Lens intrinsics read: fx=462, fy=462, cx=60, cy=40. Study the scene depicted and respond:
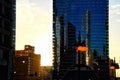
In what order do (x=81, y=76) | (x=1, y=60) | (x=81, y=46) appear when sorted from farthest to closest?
(x=1, y=60) < (x=81, y=76) < (x=81, y=46)

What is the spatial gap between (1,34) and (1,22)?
165cm

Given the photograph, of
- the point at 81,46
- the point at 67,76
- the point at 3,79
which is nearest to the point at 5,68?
the point at 3,79

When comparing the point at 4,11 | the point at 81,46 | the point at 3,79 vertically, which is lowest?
the point at 3,79

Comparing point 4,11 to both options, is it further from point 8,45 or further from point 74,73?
point 74,73

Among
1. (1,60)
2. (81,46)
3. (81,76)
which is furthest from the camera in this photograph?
(1,60)

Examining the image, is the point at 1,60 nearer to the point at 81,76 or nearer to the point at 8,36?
the point at 8,36

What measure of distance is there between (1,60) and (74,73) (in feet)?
63.0

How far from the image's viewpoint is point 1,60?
59.9 metres

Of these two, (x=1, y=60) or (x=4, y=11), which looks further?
(x=4, y=11)

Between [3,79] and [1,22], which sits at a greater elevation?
[1,22]

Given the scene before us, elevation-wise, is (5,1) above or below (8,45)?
above

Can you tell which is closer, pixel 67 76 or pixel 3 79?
pixel 67 76

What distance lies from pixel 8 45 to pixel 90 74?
26.6 meters

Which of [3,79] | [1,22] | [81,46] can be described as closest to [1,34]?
[1,22]
